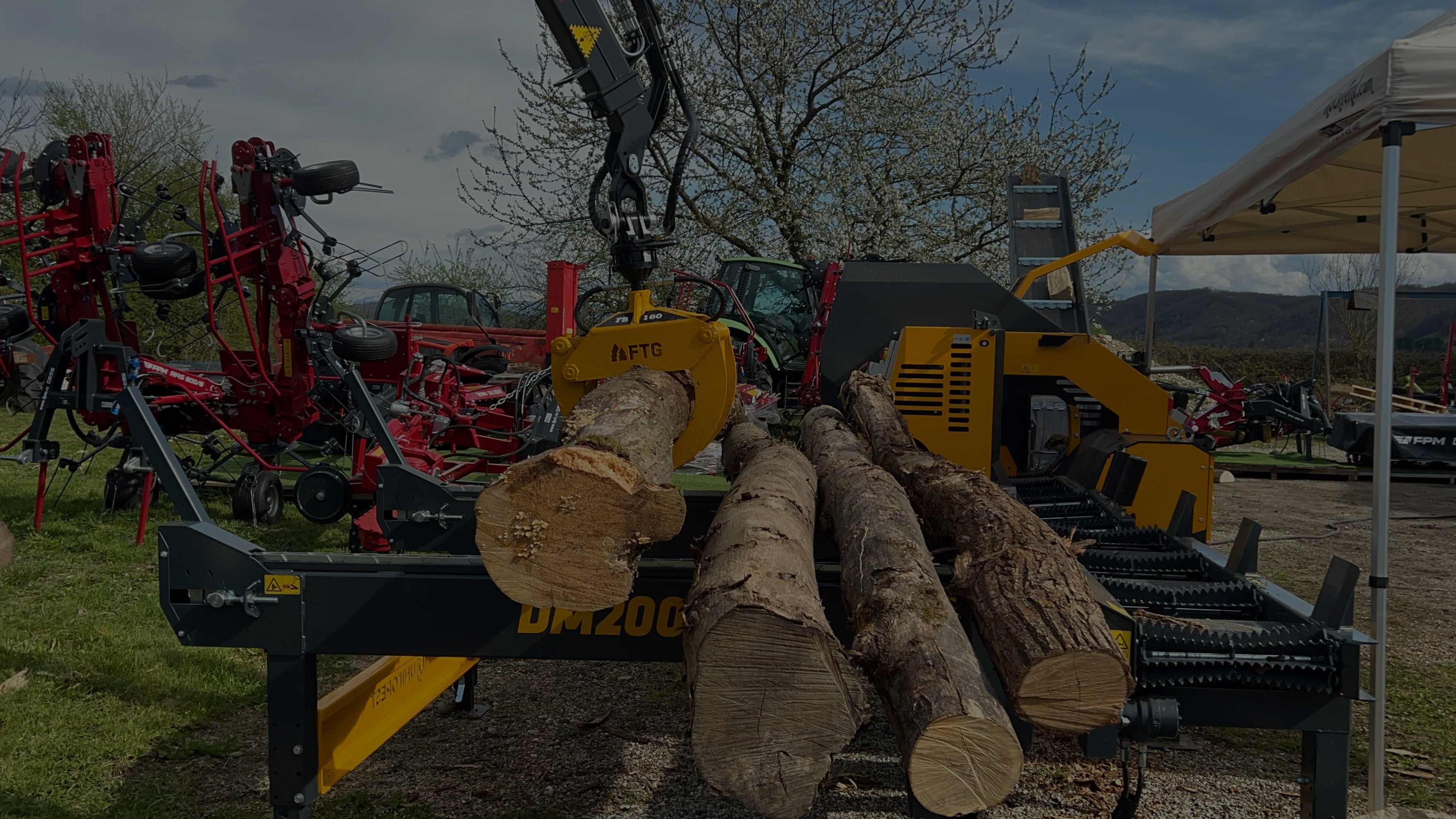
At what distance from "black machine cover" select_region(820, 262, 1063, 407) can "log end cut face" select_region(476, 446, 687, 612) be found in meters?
3.70

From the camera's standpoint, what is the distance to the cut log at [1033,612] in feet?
7.06

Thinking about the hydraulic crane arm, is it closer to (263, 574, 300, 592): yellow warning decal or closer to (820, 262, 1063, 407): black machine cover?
(820, 262, 1063, 407): black machine cover

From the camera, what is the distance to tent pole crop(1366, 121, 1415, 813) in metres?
3.41

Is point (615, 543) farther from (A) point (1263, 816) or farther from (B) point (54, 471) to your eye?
(B) point (54, 471)

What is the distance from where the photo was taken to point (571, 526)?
2.31 metres

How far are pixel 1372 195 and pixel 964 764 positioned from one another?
6.59m

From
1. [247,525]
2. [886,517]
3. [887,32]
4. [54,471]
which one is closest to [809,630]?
[886,517]

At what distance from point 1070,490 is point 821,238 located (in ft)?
39.1

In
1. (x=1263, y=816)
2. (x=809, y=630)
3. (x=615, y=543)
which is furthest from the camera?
(x=1263, y=816)

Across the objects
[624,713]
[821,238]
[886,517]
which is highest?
[821,238]

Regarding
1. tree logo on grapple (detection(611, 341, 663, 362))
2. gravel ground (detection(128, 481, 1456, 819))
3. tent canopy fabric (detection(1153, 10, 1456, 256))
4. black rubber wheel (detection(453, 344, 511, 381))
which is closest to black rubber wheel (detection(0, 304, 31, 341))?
gravel ground (detection(128, 481, 1456, 819))

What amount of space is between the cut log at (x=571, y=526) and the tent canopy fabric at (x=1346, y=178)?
303cm

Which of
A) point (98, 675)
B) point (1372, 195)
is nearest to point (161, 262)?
point (98, 675)

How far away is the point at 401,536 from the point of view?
160 inches
